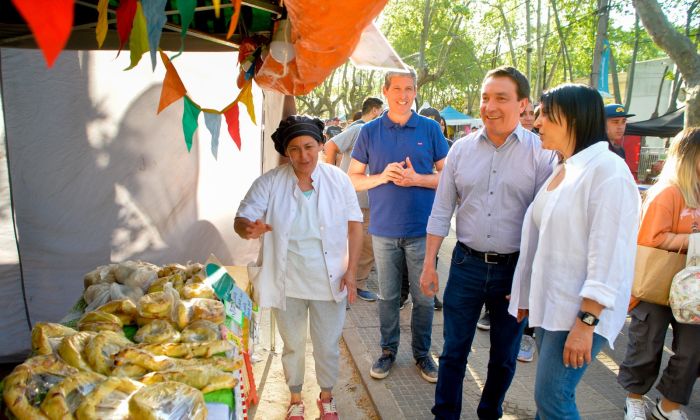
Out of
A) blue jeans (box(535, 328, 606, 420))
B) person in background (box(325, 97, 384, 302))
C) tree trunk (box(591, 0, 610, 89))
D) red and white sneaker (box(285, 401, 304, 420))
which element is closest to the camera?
blue jeans (box(535, 328, 606, 420))

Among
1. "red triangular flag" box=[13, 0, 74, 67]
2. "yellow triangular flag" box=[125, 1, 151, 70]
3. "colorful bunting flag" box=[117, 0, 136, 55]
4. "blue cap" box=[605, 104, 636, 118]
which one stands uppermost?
"colorful bunting flag" box=[117, 0, 136, 55]

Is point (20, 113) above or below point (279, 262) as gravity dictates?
above

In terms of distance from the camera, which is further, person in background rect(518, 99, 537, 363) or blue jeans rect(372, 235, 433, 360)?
person in background rect(518, 99, 537, 363)

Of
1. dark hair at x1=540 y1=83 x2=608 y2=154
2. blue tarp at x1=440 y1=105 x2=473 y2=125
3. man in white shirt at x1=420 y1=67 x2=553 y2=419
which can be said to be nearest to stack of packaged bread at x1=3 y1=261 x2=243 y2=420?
man in white shirt at x1=420 y1=67 x2=553 y2=419

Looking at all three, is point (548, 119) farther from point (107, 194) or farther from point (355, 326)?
point (107, 194)

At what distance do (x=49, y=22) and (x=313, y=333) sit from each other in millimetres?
2478

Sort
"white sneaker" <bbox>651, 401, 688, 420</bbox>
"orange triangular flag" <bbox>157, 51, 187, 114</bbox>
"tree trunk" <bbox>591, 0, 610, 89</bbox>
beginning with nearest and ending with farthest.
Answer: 1. "orange triangular flag" <bbox>157, 51, 187, 114</bbox>
2. "white sneaker" <bbox>651, 401, 688, 420</bbox>
3. "tree trunk" <bbox>591, 0, 610, 89</bbox>

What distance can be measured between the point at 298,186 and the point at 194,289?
860mm

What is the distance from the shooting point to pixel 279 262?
2.85 metres

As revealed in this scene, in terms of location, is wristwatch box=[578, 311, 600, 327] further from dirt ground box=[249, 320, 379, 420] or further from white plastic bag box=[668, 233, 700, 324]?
dirt ground box=[249, 320, 379, 420]

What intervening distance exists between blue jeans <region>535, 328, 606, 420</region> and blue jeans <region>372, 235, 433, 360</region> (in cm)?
147

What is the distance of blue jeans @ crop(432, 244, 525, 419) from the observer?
2639 millimetres

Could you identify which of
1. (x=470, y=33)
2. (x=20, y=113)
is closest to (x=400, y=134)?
(x=20, y=113)

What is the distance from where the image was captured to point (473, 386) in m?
3.56
